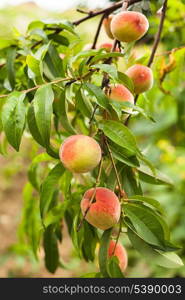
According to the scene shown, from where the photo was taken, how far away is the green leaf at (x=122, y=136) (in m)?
0.68

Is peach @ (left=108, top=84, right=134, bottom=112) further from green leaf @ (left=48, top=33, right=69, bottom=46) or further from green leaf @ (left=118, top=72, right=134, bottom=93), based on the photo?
green leaf @ (left=48, top=33, right=69, bottom=46)

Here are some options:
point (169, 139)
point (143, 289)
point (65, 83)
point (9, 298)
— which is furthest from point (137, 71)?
point (169, 139)

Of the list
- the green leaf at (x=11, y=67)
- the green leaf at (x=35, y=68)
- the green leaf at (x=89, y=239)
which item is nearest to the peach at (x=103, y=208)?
the green leaf at (x=89, y=239)

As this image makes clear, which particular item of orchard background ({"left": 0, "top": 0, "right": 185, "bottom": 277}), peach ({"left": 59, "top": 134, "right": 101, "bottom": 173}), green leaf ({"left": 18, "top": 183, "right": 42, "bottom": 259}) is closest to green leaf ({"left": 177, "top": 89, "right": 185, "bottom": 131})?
orchard background ({"left": 0, "top": 0, "right": 185, "bottom": 277})

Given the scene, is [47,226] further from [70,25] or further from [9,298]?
[70,25]

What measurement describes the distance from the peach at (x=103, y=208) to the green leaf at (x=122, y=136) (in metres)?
0.08

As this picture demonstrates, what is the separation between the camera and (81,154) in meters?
0.67

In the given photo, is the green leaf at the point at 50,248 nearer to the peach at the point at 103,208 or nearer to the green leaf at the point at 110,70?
the peach at the point at 103,208

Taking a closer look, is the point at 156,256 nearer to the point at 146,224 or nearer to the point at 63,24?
the point at 146,224

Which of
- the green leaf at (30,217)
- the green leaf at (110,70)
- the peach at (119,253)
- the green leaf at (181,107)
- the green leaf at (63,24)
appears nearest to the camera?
the green leaf at (110,70)

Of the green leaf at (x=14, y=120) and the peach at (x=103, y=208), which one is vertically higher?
the green leaf at (x=14, y=120)

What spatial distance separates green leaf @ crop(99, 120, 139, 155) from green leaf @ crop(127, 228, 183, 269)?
0.49 ft

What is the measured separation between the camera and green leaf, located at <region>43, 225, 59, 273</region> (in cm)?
92

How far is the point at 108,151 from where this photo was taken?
0.74m
